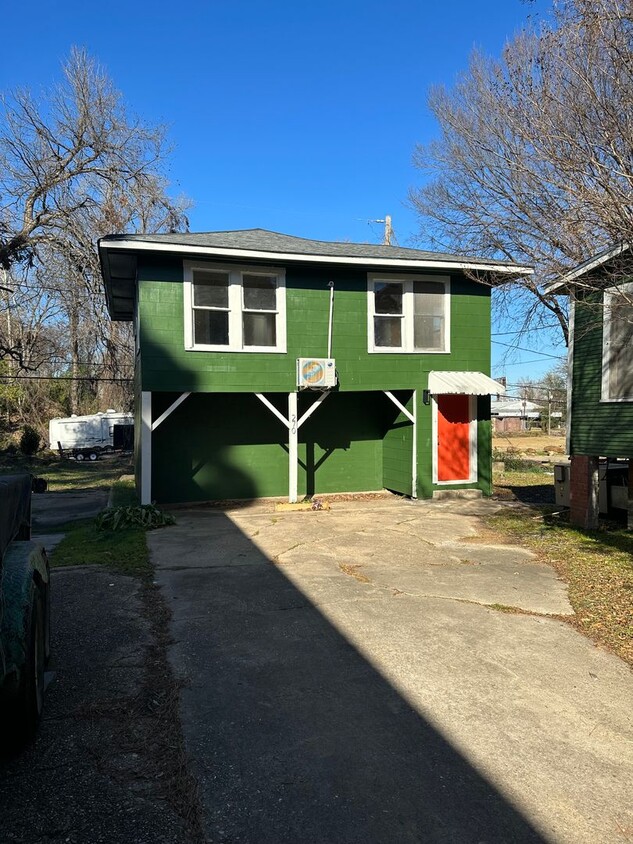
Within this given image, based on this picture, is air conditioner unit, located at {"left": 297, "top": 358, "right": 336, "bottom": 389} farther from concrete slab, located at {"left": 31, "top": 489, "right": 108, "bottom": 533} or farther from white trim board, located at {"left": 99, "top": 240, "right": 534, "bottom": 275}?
concrete slab, located at {"left": 31, "top": 489, "right": 108, "bottom": 533}

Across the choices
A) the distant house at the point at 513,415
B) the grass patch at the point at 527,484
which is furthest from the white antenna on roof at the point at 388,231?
the distant house at the point at 513,415

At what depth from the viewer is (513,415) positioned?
192 feet

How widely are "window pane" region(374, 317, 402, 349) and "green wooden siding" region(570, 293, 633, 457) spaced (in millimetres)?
3695

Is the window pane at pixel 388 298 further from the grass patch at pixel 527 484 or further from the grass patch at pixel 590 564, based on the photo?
the grass patch at pixel 527 484

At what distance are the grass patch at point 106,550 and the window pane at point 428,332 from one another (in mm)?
6656

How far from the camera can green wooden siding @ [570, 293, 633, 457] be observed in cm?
835

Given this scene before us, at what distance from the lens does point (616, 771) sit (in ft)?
9.23

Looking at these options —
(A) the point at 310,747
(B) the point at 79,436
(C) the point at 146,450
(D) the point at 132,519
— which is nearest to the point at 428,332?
(C) the point at 146,450

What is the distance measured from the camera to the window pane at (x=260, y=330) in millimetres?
11102

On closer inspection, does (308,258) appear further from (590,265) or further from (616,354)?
(616,354)

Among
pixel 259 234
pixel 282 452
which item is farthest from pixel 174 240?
pixel 282 452

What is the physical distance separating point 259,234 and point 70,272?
7931 millimetres

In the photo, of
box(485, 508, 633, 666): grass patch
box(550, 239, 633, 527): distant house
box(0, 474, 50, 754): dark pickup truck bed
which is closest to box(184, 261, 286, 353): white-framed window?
box(550, 239, 633, 527): distant house

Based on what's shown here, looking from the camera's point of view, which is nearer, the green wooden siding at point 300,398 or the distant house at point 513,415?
the green wooden siding at point 300,398
